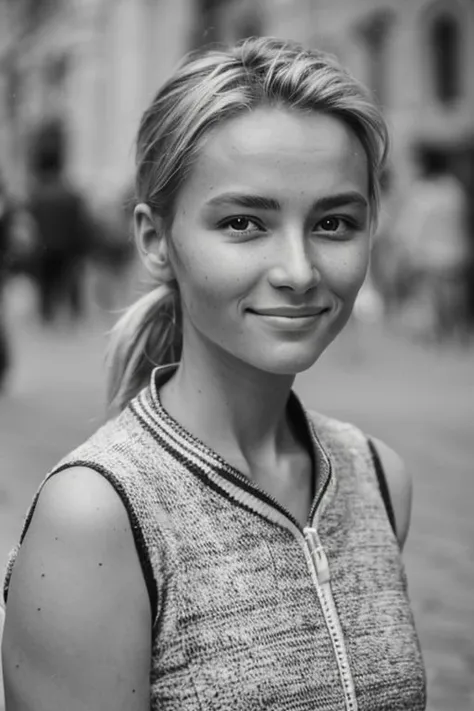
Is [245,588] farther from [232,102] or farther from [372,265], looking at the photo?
Result: [372,265]

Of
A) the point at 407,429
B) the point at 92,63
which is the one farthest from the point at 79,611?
the point at 92,63

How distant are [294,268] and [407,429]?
5616 mm

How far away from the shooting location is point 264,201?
1653mm

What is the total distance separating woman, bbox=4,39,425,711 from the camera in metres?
1.49

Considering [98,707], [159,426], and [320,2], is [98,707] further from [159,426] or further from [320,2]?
[320,2]

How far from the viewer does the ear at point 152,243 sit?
5.99 ft

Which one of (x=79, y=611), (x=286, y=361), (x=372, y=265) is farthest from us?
(x=372, y=265)

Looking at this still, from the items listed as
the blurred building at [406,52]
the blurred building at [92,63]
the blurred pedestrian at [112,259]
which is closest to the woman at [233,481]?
the blurred pedestrian at [112,259]

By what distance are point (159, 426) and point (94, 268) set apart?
1664 centimetres

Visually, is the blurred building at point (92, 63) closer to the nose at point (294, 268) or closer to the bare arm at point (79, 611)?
the nose at point (294, 268)

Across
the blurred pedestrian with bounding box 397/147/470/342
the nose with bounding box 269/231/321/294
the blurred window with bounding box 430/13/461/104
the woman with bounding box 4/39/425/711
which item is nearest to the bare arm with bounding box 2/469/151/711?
the woman with bounding box 4/39/425/711

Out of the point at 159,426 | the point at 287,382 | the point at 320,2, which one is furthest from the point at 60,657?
the point at 320,2

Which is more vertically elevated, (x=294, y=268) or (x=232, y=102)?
(x=232, y=102)

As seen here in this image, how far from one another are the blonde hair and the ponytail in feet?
0.21
